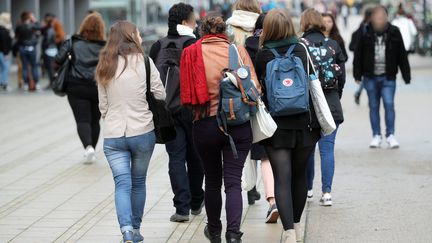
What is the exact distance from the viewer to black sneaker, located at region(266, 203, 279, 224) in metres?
8.16

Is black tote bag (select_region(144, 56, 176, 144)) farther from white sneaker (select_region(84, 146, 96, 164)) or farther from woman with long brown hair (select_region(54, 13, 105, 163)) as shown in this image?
white sneaker (select_region(84, 146, 96, 164))

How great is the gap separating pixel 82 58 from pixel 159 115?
456 centimetres

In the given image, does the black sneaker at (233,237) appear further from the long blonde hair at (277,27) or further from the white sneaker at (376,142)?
the white sneaker at (376,142)

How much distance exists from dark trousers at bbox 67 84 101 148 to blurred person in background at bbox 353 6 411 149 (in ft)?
10.2

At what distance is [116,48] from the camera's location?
7.08m

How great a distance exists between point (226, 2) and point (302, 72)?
34088 mm

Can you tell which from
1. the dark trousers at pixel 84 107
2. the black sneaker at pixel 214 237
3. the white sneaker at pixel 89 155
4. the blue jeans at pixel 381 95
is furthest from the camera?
the blue jeans at pixel 381 95

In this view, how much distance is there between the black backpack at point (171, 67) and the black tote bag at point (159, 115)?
643mm

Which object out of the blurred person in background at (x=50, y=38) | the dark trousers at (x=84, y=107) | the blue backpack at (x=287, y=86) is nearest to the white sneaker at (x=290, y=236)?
the blue backpack at (x=287, y=86)

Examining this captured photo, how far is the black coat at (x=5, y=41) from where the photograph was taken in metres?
22.4

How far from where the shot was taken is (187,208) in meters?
8.36

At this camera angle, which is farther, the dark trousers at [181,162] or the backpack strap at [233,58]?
the dark trousers at [181,162]

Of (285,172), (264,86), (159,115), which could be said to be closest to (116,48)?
(159,115)

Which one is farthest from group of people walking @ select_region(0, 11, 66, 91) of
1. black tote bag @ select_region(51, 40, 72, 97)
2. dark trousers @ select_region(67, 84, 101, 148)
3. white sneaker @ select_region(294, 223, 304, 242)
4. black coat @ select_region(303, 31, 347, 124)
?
white sneaker @ select_region(294, 223, 304, 242)
